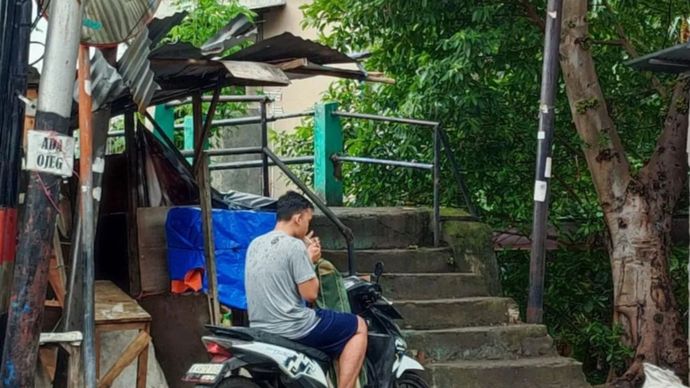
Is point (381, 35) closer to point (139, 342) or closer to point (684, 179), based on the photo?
point (684, 179)

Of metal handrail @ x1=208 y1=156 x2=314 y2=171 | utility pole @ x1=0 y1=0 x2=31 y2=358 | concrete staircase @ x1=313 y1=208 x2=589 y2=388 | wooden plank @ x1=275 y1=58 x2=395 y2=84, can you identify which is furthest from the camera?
metal handrail @ x1=208 y1=156 x2=314 y2=171

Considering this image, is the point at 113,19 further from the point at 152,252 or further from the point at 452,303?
the point at 452,303

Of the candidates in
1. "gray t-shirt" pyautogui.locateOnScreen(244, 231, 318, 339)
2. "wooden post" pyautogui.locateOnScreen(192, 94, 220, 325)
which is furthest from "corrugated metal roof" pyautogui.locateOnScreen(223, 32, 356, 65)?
"gray t-shirt" pyautogui.locateOnScreen(244, 231, 318, 339)

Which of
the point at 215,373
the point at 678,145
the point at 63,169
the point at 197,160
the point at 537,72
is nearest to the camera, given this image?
the point at 63,169

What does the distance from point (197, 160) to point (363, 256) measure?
2175mm

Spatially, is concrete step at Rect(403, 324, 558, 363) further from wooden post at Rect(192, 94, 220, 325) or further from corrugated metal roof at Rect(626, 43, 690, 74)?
corrugated metal roof at Rect(626, 43, 690, 74)

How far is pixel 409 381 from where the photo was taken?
812cm

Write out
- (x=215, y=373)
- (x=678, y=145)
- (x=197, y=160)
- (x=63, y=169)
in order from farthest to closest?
(x=678, y=145) < (x=197, y=160) < (x=215, y=373) < (x=63, y=169)

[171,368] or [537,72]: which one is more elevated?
[537,72]

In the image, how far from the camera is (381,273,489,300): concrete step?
10.4 metres

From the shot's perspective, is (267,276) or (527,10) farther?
(527,10)

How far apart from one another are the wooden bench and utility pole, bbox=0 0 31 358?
131 centimetres

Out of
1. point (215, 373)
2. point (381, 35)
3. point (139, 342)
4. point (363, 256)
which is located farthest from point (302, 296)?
point (381, 35)

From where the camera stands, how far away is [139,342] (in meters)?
→ 8.18
